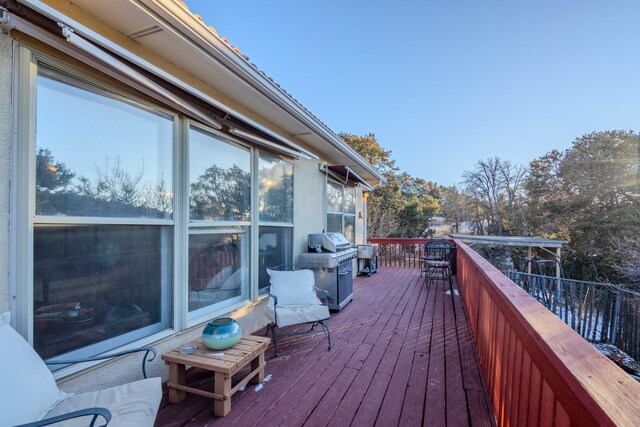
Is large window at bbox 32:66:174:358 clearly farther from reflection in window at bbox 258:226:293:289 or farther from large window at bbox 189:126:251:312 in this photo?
reflection in window at bbox 258:226:293:289

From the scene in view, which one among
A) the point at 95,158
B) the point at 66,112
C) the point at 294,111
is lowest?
the point at 95,158

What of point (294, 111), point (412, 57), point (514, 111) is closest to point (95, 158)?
point (294, 111)

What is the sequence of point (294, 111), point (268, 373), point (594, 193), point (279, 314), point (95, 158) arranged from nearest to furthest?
point (95, 158) → point (268, 373) → point (279, 314) → point (294, 111) → point (594, 193)

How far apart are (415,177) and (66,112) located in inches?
1100

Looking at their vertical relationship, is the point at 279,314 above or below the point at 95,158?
below

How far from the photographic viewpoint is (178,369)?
2.25 meters

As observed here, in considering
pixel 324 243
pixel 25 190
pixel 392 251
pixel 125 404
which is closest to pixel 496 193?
pixel 392 251

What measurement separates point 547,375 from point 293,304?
2.67 meters

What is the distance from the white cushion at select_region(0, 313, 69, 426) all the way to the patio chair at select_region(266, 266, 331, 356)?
1782 mm

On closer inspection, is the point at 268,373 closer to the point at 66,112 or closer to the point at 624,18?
the point at 66,112

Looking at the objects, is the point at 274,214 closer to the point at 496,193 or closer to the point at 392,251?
the point at 392,251

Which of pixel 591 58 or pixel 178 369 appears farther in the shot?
pixel 591 58

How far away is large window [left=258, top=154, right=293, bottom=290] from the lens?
151 inches

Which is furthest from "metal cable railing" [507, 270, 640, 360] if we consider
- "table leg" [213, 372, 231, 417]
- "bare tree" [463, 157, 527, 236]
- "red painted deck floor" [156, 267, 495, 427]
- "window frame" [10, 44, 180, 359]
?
"bare tree" [463, 157, 527, 236]
